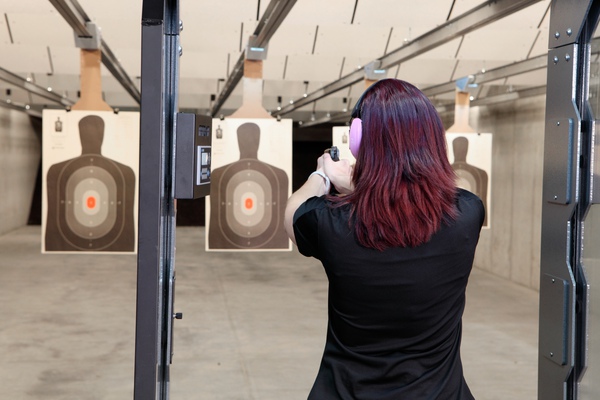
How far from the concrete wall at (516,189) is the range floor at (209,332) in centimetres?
29

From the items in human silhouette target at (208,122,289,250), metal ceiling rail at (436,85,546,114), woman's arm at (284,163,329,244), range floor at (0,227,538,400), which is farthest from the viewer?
metal ceiling rail at (436,85,546,114)

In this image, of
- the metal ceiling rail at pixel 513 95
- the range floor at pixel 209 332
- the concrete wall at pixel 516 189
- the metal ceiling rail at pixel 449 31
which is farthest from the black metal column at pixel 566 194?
the concrete wall at pixel 516 189

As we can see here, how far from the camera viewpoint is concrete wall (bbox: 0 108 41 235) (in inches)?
567

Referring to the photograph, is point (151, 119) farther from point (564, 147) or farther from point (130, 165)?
point (130, 165)

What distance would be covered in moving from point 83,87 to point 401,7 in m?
2.27

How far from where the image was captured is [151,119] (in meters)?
1.65

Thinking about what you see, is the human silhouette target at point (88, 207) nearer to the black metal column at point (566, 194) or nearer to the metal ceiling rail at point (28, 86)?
the metal ceiling rail at point (28, 86)

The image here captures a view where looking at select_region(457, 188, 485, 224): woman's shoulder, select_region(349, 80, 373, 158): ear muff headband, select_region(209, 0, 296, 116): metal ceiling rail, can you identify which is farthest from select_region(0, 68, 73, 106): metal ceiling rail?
select_region(457, 188, 485, 224): woman's shoulder

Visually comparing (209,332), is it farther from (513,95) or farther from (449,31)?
(513,95)

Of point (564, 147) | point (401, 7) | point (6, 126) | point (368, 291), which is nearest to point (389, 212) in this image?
point (368, 291)

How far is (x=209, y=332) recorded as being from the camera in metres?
6.62

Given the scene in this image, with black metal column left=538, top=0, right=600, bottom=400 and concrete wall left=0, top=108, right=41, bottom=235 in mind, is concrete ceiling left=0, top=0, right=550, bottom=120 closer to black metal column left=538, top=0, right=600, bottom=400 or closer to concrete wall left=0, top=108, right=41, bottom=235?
black metal column left=538, top=0, right=600, bottom=400

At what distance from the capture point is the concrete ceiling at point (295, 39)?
17.0 feet

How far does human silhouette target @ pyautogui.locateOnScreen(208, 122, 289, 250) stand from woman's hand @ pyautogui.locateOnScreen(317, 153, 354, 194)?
4252 mm
